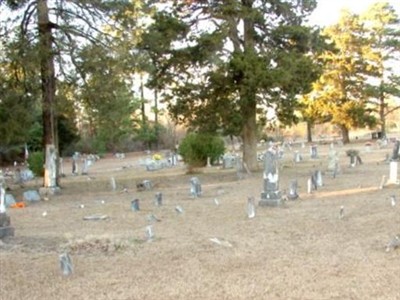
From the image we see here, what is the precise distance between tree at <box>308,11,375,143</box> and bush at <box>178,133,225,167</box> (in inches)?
835

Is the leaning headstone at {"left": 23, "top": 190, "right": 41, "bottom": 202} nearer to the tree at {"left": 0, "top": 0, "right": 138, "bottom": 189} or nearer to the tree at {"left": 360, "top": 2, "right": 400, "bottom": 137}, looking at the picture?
the tree at {"left": 0, "top": 0, "right": 138, "bottom": 189}

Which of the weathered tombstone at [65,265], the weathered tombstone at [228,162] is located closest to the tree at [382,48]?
the weathered tombstone at [228,162]

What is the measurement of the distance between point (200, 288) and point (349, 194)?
330 inches

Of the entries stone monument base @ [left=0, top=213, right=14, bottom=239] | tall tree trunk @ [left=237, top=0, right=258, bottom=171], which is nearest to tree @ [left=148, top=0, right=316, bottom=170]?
tall tree trunk @ [left=237, top=0, right=258, bottom=171]

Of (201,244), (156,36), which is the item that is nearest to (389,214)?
(201,244)

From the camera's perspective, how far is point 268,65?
794 inches

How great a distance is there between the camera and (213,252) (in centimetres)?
770

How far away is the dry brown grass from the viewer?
19.5 ft

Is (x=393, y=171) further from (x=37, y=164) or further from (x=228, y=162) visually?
(x=37, y=164)

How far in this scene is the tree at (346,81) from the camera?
150 ft

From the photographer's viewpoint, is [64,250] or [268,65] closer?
[64,250]

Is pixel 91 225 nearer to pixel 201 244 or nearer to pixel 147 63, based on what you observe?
pixel 201 244

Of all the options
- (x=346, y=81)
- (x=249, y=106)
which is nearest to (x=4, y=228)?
(x=249, y=106)

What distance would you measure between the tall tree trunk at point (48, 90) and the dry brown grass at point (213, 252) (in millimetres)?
5690
